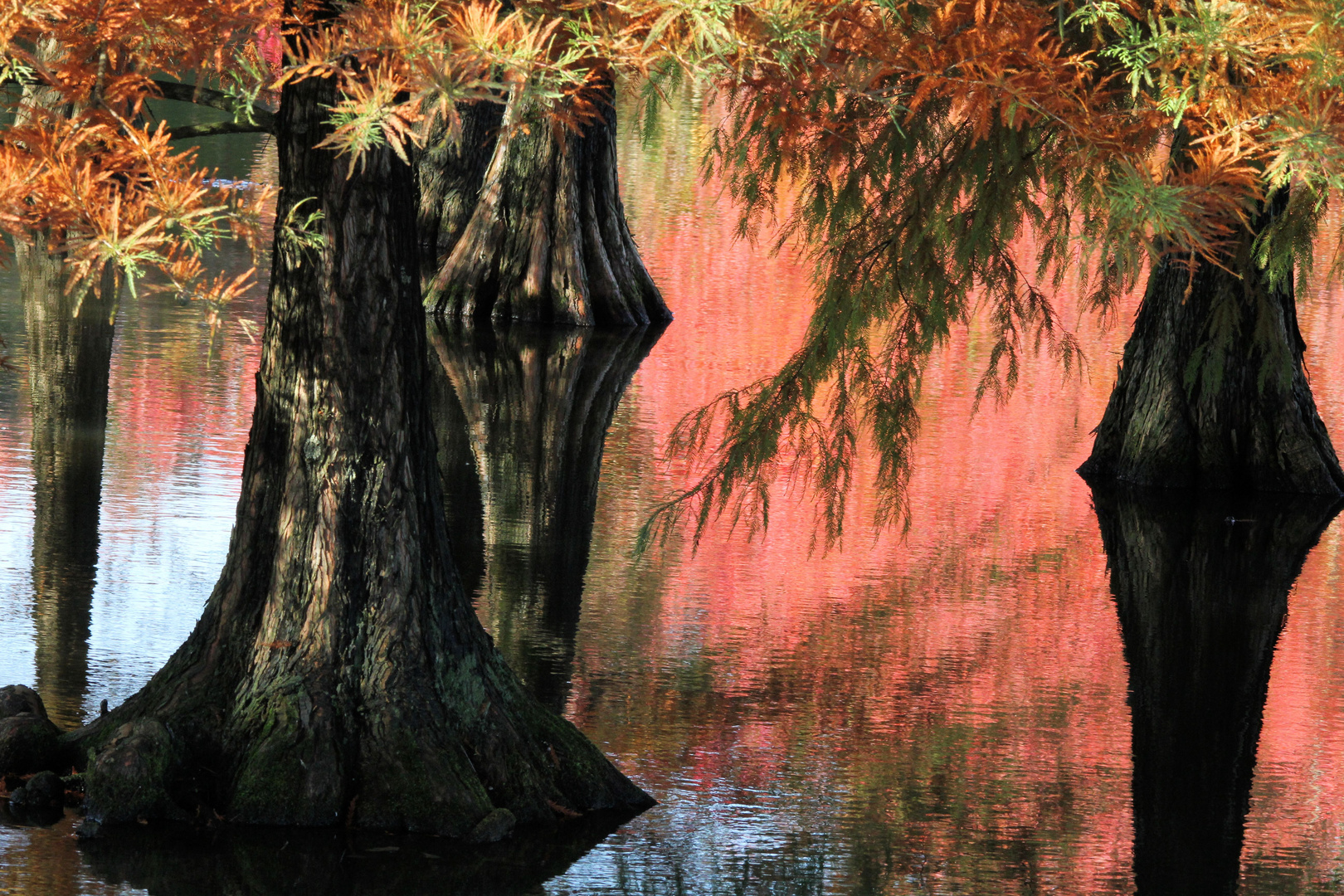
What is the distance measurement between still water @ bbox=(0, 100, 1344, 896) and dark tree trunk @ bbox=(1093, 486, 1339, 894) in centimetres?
3

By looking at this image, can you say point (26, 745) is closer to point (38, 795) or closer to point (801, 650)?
point (38, 795)

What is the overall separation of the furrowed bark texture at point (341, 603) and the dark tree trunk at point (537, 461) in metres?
1.58

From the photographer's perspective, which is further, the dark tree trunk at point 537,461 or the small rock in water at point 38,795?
the dark tree trunk at point 537,461

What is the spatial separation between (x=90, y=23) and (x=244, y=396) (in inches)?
421

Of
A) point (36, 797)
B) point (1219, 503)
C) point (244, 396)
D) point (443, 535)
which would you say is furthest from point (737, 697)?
point (244, 396)

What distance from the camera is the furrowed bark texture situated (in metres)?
6.53

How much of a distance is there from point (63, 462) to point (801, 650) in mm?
5298

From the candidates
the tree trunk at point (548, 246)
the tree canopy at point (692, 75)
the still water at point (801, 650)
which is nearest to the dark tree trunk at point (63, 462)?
the still water at point (801, 650)

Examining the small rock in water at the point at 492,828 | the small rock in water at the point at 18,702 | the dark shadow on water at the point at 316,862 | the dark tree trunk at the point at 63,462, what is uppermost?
the dark tree trunk at the point at 63,462

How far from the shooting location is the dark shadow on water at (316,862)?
609cm

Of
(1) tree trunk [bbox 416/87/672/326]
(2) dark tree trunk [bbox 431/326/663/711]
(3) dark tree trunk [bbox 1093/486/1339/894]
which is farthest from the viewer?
(1) tree trunk [bbox 416/87/672/326]

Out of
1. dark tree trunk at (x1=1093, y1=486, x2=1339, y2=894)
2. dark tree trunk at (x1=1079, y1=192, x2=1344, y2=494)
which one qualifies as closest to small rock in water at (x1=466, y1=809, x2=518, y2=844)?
dark tree trunk at (x1=1093, y1=486, x2=1339, y2=894)

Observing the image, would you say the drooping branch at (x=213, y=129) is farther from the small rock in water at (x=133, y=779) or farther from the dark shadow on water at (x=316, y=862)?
Answer: the dark shadow on water at (x=316, y=862)

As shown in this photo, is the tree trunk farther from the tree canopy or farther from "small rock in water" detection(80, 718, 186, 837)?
"small rock in water" detection(80, 718, 186, 837)
